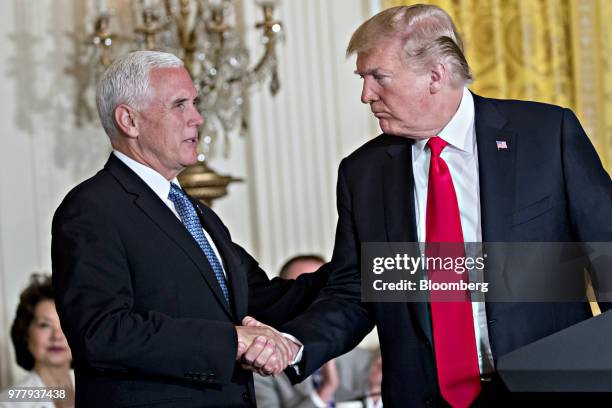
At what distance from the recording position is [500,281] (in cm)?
285

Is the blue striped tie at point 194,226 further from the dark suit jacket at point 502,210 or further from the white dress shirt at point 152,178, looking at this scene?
the dark suit jacket at point 502,210

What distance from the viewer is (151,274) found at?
2781 mm

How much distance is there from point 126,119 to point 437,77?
0.82 meters

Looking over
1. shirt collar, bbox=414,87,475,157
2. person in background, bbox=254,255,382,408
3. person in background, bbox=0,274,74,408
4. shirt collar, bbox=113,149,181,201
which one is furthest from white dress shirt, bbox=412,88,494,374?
person in background, bbox=0,274,74,408

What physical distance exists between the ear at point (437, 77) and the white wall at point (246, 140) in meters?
2.65

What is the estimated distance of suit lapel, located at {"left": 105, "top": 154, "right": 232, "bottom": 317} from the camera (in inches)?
112

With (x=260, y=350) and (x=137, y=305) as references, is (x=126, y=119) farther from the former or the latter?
(x=260, y=350)

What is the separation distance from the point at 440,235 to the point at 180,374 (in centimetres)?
74

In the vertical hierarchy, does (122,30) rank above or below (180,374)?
above

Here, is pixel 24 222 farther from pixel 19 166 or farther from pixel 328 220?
pixel 328 220

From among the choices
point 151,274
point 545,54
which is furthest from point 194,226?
point 545,54

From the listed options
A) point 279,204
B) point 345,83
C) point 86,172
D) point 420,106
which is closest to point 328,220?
point 279,204

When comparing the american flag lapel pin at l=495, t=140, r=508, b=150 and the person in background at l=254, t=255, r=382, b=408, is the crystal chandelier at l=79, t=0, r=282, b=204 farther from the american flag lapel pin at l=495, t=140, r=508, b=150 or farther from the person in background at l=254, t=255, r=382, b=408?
the american flag lapel pin at l=495, t=140, r=508, b=150

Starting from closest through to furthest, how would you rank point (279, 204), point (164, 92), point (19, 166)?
point (164, 92) → point (19, 166) → point (279, 204)
